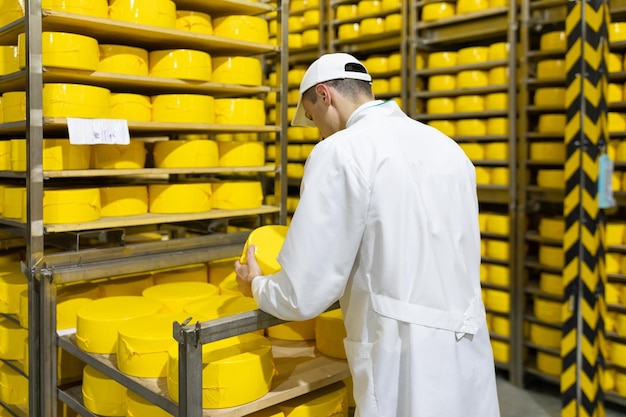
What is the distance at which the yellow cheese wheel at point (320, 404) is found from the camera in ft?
5.88

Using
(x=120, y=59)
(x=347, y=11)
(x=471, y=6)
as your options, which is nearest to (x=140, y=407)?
(x=120, y=59)

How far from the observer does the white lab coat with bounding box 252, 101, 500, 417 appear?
148cm

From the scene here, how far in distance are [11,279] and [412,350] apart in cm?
176

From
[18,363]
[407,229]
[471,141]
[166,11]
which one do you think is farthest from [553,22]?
[18,363]

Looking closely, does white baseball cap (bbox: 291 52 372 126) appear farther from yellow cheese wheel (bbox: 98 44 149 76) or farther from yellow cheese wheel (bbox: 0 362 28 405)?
yellow cheese wheel (bbox: 0 362 28 405)

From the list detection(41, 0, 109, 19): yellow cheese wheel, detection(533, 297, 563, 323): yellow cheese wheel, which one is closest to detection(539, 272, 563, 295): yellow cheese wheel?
detection(533, 297, 563, 323): yellow cheese wheel

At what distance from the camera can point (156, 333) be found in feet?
5.80

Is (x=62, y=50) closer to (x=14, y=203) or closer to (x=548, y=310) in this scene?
(x=14, y=203)

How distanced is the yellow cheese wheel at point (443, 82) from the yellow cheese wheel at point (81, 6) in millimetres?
2615

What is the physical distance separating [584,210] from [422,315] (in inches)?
71.3

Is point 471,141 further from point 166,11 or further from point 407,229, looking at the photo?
point 407,229

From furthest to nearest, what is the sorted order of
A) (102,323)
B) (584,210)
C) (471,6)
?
(471,6) → (584,210) → (102,323)

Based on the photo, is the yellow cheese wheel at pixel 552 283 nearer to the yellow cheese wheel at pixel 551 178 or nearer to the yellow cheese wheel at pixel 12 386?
the yellow cheese wheel at pixel 551 178

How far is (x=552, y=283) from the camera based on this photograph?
3.75 metres
